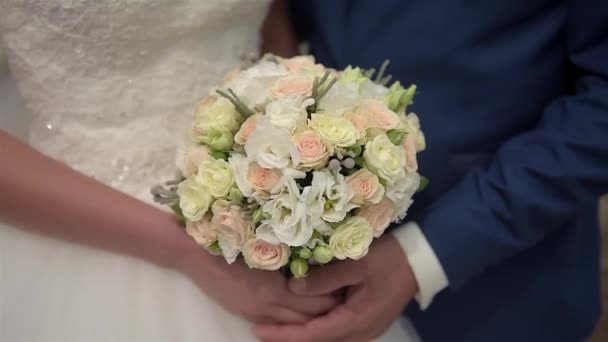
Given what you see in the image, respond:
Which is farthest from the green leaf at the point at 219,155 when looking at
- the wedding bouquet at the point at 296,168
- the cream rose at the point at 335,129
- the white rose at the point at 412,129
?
the white rose at the point at 412,129

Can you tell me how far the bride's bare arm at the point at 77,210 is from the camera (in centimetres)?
73

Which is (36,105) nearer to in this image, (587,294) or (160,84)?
(160,84)

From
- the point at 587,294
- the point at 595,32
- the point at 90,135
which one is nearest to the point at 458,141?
the point at 595,32

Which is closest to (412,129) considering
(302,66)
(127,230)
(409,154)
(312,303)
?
(409,154)

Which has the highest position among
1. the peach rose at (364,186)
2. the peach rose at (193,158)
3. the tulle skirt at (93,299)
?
the peach rose at (364,186)

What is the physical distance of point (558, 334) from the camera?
104cm

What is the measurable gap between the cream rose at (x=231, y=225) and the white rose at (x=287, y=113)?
0.10 metres

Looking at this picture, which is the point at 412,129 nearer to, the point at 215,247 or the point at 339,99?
the point at 339,99

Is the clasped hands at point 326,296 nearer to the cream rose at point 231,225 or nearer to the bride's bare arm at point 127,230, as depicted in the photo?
the bride's bare arm at point 127,230

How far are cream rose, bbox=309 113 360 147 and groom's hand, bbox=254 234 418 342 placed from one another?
7.7 inches

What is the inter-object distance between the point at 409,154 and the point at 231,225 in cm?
22

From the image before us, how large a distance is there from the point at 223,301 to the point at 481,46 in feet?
1.60

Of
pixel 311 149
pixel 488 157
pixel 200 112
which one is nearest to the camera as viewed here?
pixel 311 149

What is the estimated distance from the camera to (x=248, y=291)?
31.6 inches
